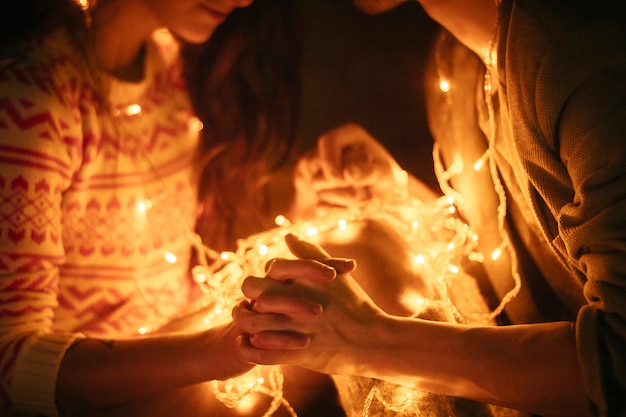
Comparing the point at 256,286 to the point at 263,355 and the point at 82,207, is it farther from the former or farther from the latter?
the point at 82,207

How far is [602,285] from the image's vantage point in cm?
72

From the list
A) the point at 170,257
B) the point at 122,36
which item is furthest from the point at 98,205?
the point at 122,36

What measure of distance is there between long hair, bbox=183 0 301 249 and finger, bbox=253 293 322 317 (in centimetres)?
64

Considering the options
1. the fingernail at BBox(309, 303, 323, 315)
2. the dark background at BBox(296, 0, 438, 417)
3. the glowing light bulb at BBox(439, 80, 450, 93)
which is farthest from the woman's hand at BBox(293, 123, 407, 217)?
the fingernail at BBox(309, 303, 323, 315)

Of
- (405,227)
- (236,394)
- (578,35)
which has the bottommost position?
(236,394)

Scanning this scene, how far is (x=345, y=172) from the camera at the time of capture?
139 centimetres

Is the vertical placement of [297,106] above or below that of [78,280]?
above

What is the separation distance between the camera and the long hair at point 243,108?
1.41m

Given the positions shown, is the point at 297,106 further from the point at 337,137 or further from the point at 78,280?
the point at 78,280

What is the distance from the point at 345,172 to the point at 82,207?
0.59 meters

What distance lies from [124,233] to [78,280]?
125 mm

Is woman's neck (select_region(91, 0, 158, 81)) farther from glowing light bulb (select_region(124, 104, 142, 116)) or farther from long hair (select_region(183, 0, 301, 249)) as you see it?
long hair (select_region(183, 0, 301, 249))

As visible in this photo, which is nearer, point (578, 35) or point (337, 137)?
point (578, 35)

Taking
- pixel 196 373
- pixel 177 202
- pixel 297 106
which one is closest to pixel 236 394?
pixel 196 373
